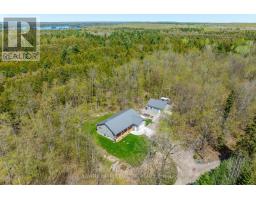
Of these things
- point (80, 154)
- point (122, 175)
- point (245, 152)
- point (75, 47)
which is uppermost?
point (75, 47)

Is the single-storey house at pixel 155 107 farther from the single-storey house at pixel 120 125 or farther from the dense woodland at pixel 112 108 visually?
the single-storey house at pixel 120 125

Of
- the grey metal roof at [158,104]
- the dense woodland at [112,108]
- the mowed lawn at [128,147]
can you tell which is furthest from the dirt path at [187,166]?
the grey metal roof at [158,104]

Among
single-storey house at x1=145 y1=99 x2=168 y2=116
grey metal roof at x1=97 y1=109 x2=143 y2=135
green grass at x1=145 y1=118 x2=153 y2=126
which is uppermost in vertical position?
single-storey house at x1=145 y1=99 x2=168 y2=116

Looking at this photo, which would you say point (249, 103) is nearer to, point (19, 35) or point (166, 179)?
point (166, 179)

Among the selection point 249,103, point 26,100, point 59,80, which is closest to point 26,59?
point 59,80

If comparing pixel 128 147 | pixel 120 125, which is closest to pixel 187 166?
pixel 128 147

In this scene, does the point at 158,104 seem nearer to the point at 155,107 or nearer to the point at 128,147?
the point at 155,107

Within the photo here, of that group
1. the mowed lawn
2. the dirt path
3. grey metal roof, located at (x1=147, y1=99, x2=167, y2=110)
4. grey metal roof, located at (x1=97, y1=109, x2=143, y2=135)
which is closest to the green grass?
grey metal roof, located at (x1=97, y1=109, x2=143, y2=135)

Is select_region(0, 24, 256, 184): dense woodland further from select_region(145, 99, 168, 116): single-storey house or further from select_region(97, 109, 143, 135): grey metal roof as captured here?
select_region(97, 109, 143, 135): grey metal roof
